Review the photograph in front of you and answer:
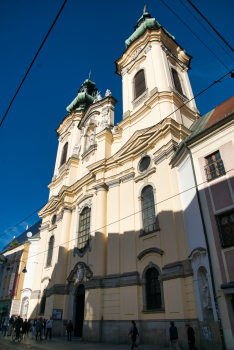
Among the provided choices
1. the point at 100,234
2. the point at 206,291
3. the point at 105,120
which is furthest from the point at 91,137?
the point at 206,291

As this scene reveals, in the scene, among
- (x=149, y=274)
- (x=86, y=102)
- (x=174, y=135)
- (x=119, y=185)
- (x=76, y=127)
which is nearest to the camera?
(x=149, y=274)

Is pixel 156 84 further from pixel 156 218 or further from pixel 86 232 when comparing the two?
pixel 86 232

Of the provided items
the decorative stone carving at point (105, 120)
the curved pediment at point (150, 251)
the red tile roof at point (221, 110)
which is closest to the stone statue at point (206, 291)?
the curved pediment at point (150, 251)

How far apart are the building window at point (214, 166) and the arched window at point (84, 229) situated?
33.6 ft

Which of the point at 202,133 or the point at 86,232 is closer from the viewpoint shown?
the point at 202,133

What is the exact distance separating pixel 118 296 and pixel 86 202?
24.7ft

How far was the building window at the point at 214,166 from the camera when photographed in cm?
1045

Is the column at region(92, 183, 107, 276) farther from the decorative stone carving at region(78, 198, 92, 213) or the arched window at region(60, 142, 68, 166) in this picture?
the arched window at region(60, 142, 68, 166)

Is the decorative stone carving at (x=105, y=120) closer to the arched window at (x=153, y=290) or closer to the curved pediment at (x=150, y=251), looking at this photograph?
the curved pediment at (x=150, y=251)

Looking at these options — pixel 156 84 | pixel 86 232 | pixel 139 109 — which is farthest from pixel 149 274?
pixel 156 84

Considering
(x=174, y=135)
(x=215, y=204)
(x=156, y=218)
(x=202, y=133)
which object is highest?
(x=174, y=135)

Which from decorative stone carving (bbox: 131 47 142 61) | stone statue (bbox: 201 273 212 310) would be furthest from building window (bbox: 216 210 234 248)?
decorative stone carving (bbox: 131 47 142 61)

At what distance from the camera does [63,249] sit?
64.6ft

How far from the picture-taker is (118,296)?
1401cm
